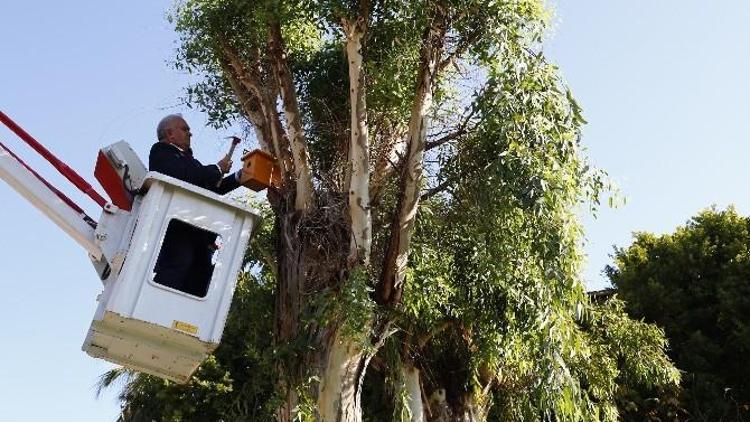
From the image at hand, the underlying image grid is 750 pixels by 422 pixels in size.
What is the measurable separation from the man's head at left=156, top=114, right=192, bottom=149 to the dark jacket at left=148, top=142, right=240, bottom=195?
4.1 inches

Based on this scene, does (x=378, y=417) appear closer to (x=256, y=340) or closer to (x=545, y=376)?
(x=256, y=340)

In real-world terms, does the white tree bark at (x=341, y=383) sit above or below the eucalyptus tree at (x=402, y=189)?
below

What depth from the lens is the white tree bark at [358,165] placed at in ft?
21.2

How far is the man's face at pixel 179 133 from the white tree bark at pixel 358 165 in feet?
5.65

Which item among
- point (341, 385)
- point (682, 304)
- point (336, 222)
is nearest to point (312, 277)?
point (336, 222)

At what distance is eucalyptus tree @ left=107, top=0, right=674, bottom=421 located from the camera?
20.2 ft

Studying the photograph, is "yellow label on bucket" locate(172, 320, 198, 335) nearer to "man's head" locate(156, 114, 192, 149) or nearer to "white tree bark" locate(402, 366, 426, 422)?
"man's head" locate(156, 114, 192, 149)

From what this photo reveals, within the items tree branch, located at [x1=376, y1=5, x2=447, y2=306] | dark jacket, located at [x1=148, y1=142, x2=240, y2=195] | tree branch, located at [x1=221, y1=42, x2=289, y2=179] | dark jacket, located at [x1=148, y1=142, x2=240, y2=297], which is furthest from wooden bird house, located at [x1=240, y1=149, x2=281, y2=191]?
tree branch, located at [x1=221, y1=42, x2=289, y2=179]

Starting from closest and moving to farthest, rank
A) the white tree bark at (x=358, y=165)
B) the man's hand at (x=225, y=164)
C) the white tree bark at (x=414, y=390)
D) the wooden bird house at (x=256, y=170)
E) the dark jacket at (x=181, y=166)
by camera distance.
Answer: the dark jacket at (x=181, y=166), the man's hand at (x=225, y=164), the wooden bird house at (x=256, y=170), the white tree bark at (x=358, y=165), the white tree bark at (x=414, y=390)

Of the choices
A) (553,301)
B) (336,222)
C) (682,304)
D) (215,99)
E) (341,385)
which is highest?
(682,304)

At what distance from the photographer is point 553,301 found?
6098 mm

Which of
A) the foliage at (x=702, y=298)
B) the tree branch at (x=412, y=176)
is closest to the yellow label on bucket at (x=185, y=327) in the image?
the tree branch at (x=412, y=176)

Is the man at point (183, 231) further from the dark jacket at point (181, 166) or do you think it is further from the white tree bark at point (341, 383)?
the white tree bark at point (341, 383)

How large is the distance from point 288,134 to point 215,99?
5.96 feet
